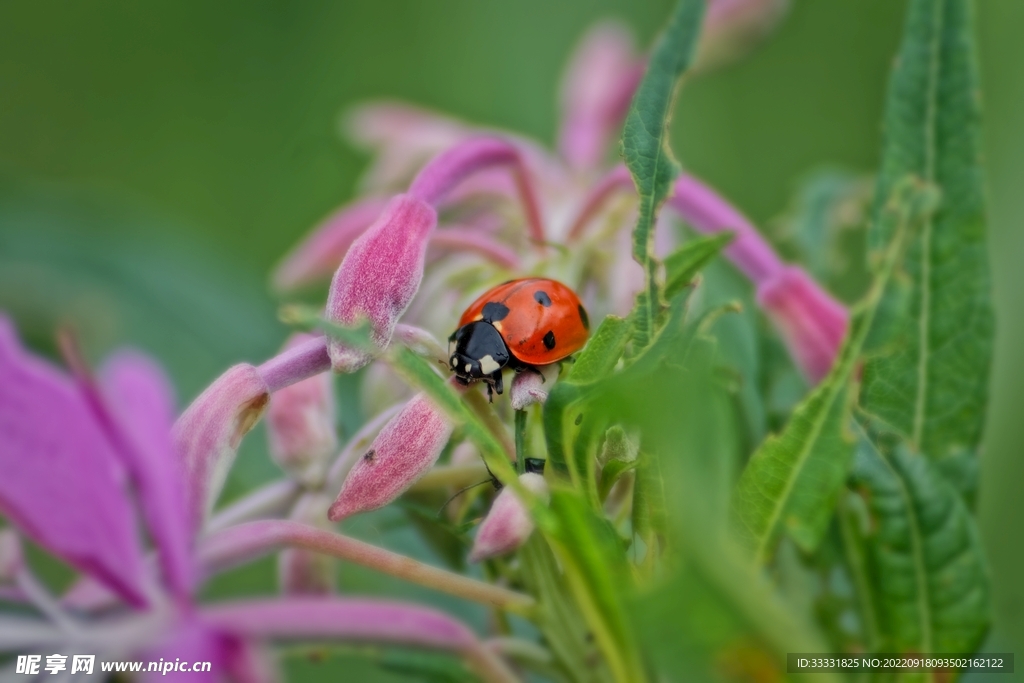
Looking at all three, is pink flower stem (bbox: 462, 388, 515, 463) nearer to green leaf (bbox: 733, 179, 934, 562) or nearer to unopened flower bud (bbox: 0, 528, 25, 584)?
green leaf (bbox: 733, 179, 934, 562)

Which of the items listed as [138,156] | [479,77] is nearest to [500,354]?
[479,77]

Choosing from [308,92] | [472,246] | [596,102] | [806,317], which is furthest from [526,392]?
[308,92]

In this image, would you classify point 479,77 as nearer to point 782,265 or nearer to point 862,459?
point 782,265

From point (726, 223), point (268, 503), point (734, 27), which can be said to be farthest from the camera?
point (734, 27)

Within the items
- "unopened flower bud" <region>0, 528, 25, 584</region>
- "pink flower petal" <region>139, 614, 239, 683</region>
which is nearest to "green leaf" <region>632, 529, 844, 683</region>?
"pink flower petal" <region>139, 614, 239, 683</region>

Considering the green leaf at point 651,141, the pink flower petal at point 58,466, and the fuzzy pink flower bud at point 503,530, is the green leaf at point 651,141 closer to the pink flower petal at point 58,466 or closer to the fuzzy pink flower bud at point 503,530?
the fuzzy pink flower bud at point 503,530

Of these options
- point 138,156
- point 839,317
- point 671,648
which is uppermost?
point 138,156

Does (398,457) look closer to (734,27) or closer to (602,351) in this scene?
(602,351)
